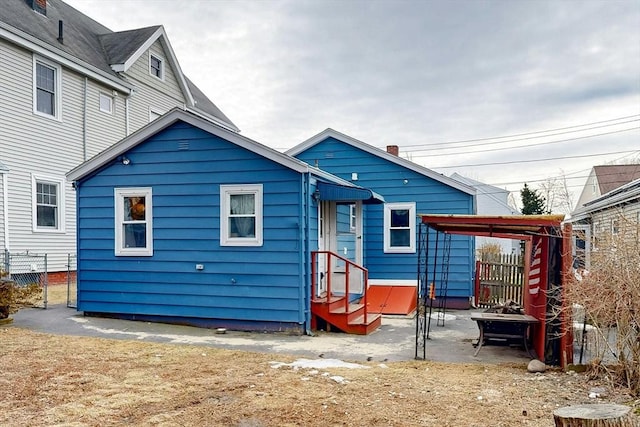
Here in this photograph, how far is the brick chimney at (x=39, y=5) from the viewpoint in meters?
15.7

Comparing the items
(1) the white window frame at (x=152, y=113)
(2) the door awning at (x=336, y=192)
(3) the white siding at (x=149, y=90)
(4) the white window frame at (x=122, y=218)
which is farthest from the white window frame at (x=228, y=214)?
(1) the white window frame at (x=152, y=113)

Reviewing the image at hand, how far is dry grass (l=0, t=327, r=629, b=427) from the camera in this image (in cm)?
453

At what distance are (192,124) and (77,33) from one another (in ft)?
36.4

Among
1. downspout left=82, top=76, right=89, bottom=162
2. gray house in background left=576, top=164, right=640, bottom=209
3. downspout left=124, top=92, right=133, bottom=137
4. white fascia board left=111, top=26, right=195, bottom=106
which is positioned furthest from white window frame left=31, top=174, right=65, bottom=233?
gray house in background left=576, top=164, right=640, bottom=209

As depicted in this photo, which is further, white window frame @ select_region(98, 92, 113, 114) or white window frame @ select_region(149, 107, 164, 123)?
white window frame @ select_region(149, 107, 164, 123)

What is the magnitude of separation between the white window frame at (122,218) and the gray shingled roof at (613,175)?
25.4 metres

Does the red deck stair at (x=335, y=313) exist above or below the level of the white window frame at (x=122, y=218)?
below

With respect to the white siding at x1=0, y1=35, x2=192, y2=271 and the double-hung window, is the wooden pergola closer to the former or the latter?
the white siding at x1=0, y1=35, x2=192, y2=271

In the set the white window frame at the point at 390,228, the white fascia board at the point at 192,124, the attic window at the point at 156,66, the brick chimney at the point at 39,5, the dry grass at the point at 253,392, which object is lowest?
the dry grass at the point at 253,392

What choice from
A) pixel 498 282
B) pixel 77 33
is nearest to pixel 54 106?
pixel 77 33

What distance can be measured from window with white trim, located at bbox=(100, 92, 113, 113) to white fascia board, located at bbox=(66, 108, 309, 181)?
7.95 meters

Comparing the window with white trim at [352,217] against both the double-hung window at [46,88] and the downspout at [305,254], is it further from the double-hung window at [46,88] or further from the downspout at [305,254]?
the double-hung window at [46,88]

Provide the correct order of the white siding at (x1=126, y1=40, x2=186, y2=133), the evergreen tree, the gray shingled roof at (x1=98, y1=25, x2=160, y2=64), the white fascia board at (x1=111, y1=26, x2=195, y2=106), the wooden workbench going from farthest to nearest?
the evergreen tree < the white siding at (x1=126, y1=40, x2=186, y2=133) < the gray shingled roof at (x1=98, y1=25, x2=160, y2=64) < the white fascia board at (x1=111, y1=26, x2=195, y2=106) < the wooden workbench

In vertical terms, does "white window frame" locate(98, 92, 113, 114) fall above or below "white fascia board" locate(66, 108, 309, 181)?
above
